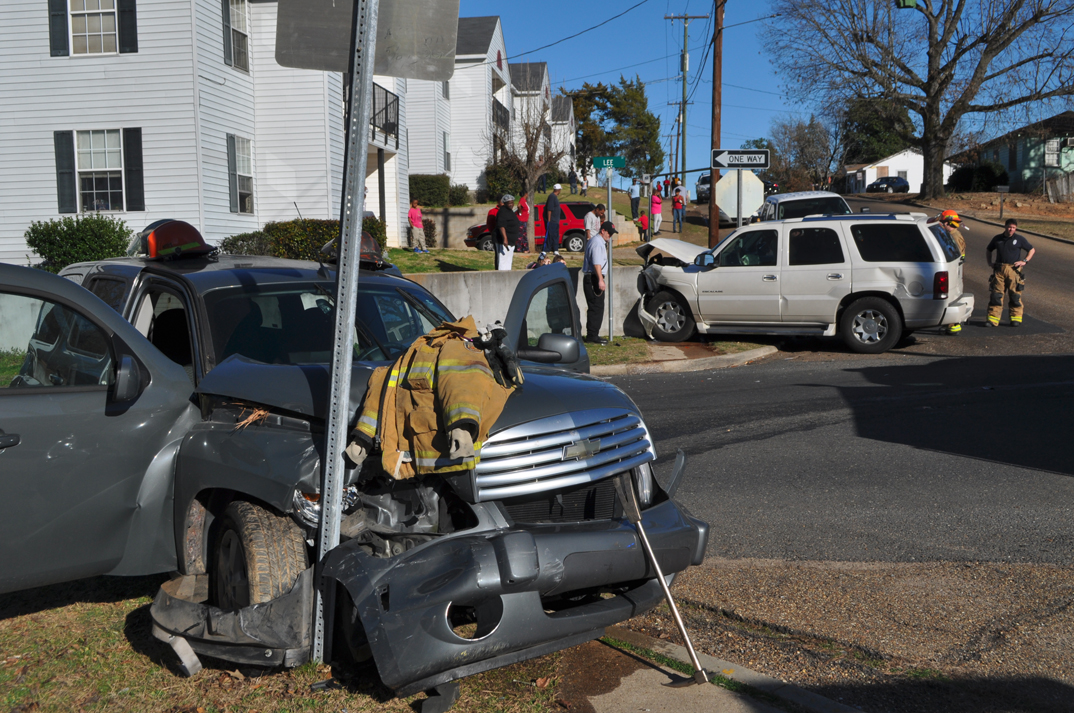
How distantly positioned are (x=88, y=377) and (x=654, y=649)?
2795 millimetres

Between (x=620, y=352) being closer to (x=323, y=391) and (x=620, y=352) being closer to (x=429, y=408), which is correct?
(x=323, y=391)

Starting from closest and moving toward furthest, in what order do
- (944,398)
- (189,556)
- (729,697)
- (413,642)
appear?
(413,642)
(729,697)
(189,556)
(944,398)

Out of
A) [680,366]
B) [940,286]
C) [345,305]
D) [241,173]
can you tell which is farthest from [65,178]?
[345,305]

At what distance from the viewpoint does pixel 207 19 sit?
1947 centimetres

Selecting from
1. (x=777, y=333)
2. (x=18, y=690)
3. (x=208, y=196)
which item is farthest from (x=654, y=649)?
(x=208, y=196)

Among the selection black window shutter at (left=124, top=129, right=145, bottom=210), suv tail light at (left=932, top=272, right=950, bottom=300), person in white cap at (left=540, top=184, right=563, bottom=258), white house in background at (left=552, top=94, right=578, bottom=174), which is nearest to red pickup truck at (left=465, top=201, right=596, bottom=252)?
person in white cap at (left=540, top=184, right=563, bottom=258)

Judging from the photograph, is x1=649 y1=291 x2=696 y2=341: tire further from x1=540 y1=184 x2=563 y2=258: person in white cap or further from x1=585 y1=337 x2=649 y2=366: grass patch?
x1=540 y1=184 x2=563 y2=258: person in white cap

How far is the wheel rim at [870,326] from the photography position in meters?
13.7

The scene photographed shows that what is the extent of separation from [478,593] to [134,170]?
62.6 ft

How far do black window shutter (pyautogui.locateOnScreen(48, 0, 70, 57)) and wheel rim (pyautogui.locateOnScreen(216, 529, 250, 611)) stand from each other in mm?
19219

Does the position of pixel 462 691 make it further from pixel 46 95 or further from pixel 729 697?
Answer: pixel 46 95

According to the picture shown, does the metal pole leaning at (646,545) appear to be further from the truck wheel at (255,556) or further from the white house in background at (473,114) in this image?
the white house in background at (473,114)

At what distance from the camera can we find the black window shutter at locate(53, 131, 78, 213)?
1950 cm

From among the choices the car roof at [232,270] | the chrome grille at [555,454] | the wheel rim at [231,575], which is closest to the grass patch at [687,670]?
the chrome grille at [555,454]
